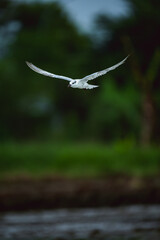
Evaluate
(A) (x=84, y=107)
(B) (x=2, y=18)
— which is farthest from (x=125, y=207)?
(A) (x=84, y=107)

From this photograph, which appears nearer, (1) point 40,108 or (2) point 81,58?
(2) point 81,58

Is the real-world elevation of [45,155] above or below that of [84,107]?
above

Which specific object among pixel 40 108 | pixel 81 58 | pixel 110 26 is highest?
pixel 110 26

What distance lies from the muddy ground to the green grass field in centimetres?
91

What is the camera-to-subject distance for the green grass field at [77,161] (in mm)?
Answer: 17936

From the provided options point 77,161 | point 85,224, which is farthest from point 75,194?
point 85,224

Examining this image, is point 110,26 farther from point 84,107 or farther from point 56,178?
point 56,178

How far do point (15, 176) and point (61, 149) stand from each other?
199 cm

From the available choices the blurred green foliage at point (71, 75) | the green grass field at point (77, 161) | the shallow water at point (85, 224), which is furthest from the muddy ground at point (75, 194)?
the blurred green foliage at point (71, 75)

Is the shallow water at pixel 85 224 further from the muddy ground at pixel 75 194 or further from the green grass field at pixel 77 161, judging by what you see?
the green grass field at pixel 77 161

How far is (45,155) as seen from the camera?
743 inches

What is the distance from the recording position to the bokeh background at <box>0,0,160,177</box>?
18.7 meters

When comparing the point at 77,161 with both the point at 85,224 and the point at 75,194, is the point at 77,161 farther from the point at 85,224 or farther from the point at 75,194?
the point at 85,224

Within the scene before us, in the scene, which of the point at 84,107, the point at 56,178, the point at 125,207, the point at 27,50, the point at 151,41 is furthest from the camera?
the point at 84,107
